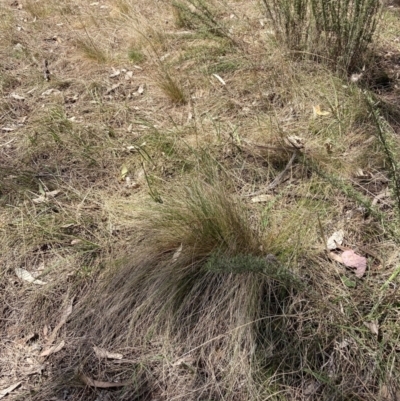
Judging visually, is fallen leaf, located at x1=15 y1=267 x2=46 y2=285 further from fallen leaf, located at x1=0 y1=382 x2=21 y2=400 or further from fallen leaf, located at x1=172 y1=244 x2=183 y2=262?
fallen leaf, located at x1=172 y1=244 x2=183 y2=262

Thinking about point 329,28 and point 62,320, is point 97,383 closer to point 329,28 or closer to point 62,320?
point 62,320

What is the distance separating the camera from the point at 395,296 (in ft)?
5.76

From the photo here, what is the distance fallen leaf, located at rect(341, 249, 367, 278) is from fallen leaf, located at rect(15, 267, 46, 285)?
1.36 m

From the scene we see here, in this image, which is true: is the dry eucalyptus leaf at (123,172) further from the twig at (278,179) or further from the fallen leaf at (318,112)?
the fallen leaf at (318,112)

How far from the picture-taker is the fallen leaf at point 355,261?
1.95m

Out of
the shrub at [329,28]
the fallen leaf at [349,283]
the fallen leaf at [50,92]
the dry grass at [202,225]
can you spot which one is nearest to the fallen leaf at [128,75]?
the dry grass at [202,225]

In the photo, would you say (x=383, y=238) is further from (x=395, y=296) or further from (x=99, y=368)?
(x=99, y=368)

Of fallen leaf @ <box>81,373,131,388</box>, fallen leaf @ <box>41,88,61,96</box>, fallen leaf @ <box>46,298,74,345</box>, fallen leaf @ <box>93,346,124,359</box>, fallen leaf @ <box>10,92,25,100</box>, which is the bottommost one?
fallen leaf @ <box>10,92,25,100</box>

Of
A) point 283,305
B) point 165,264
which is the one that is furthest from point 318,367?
point 165,264

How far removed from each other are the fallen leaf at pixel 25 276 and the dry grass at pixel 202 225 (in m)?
0.02

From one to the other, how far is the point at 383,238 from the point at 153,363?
3.66ft

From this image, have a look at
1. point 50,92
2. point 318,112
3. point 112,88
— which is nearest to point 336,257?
point 318,112

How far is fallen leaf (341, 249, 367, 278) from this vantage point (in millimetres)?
1949

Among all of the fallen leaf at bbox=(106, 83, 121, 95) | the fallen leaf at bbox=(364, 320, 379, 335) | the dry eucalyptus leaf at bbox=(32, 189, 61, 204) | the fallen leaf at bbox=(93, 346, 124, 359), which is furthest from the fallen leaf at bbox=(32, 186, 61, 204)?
the fallen leaf at bbox=(364, 320, 379, 335)
